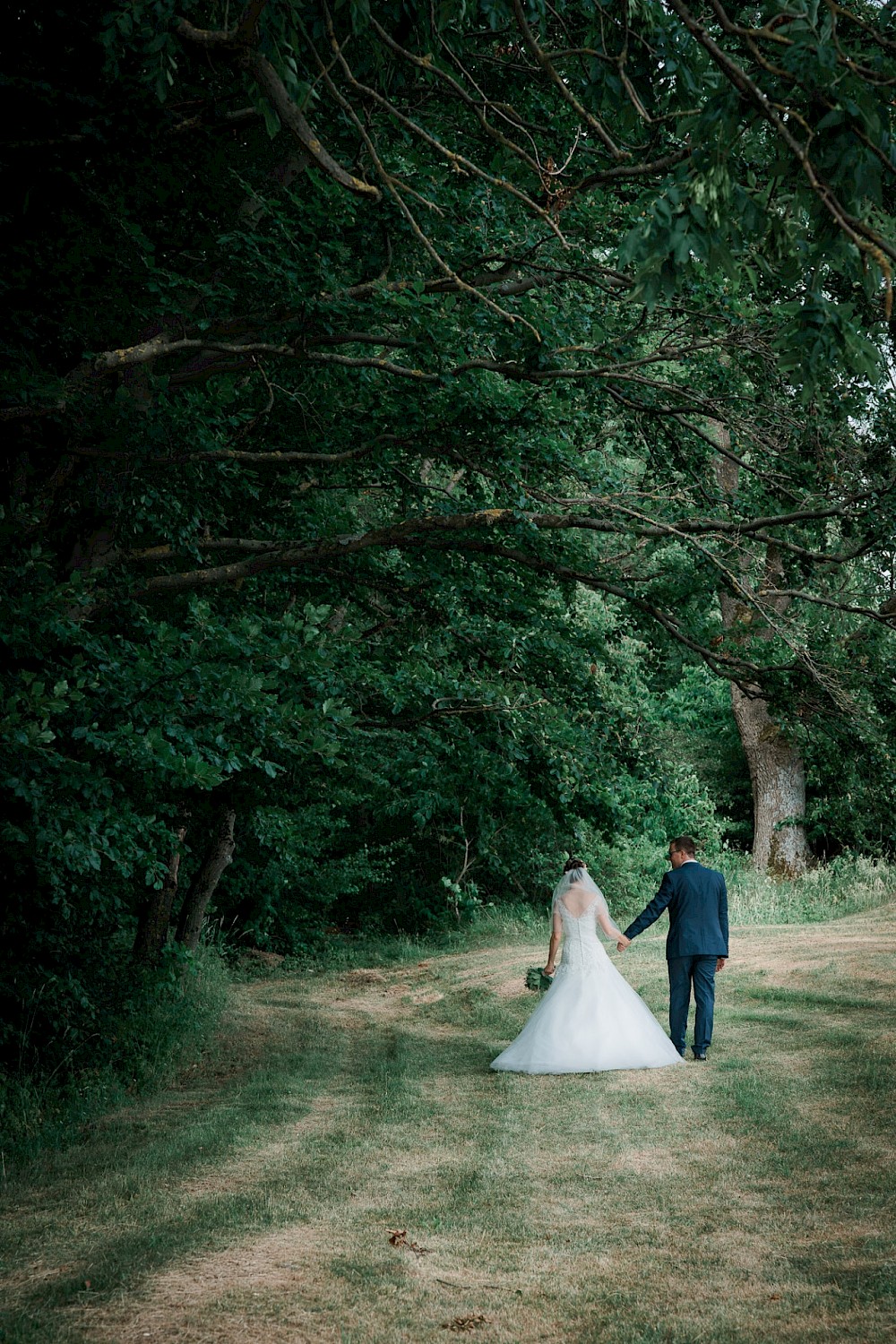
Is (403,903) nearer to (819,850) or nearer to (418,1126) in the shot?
(819,850)

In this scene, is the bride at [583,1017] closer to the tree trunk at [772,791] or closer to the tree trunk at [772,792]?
the tree trunk at [772,791]

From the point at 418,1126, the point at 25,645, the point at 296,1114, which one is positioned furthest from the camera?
the point at 296,1114

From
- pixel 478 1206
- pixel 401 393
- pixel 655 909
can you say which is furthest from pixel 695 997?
pixel 401 393

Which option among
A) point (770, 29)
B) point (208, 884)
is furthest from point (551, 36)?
point (208, 884)

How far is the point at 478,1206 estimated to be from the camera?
20.1 feet

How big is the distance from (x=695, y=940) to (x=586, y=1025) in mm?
1186

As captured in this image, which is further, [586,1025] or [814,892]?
[814,892]

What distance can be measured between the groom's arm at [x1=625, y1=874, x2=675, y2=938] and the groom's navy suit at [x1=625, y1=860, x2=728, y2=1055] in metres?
0.01

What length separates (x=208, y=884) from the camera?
17625 millimetres

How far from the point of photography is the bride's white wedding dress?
10.1 meters

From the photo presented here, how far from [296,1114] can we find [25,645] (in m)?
4.03

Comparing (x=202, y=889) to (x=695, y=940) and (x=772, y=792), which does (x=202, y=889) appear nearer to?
(x=695, y=940)

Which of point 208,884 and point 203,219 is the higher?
point 203,219

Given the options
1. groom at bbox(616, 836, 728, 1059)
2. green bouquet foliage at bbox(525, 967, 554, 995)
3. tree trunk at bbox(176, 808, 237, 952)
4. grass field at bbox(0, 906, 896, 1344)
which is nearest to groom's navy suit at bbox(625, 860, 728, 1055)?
groom at bbox(616, 836, 728, 1059)
